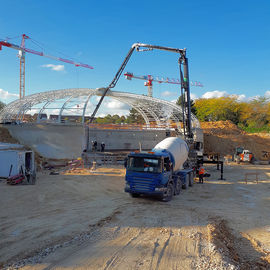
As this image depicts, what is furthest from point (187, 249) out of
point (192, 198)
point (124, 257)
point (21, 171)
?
point (21, 171)

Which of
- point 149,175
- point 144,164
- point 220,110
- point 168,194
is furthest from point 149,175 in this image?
point 220,110

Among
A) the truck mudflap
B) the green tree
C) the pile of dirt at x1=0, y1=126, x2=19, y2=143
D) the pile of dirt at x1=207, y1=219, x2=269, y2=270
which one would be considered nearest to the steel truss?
the pile of dirt at x1=0, y1=126, x2=19, y2=143

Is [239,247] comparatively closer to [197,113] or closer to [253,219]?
[253,219]

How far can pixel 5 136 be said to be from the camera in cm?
2664

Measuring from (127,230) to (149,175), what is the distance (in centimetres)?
422

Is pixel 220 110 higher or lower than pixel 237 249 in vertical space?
higher

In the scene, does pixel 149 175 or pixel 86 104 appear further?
pixel 86 104

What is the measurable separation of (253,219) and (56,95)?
91.5 feet

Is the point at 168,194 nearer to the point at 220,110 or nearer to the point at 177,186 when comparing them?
the point at 177,186

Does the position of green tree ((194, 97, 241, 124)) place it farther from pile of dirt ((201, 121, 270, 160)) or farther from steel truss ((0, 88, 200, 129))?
steel truss ((0, 88, 200, 129))

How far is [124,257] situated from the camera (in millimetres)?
6145

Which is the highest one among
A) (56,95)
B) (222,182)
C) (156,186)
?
(56,95)

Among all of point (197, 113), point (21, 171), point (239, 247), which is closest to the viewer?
point (239, 247)

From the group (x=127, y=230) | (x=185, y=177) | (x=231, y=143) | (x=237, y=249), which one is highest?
(x=231, y=143)
